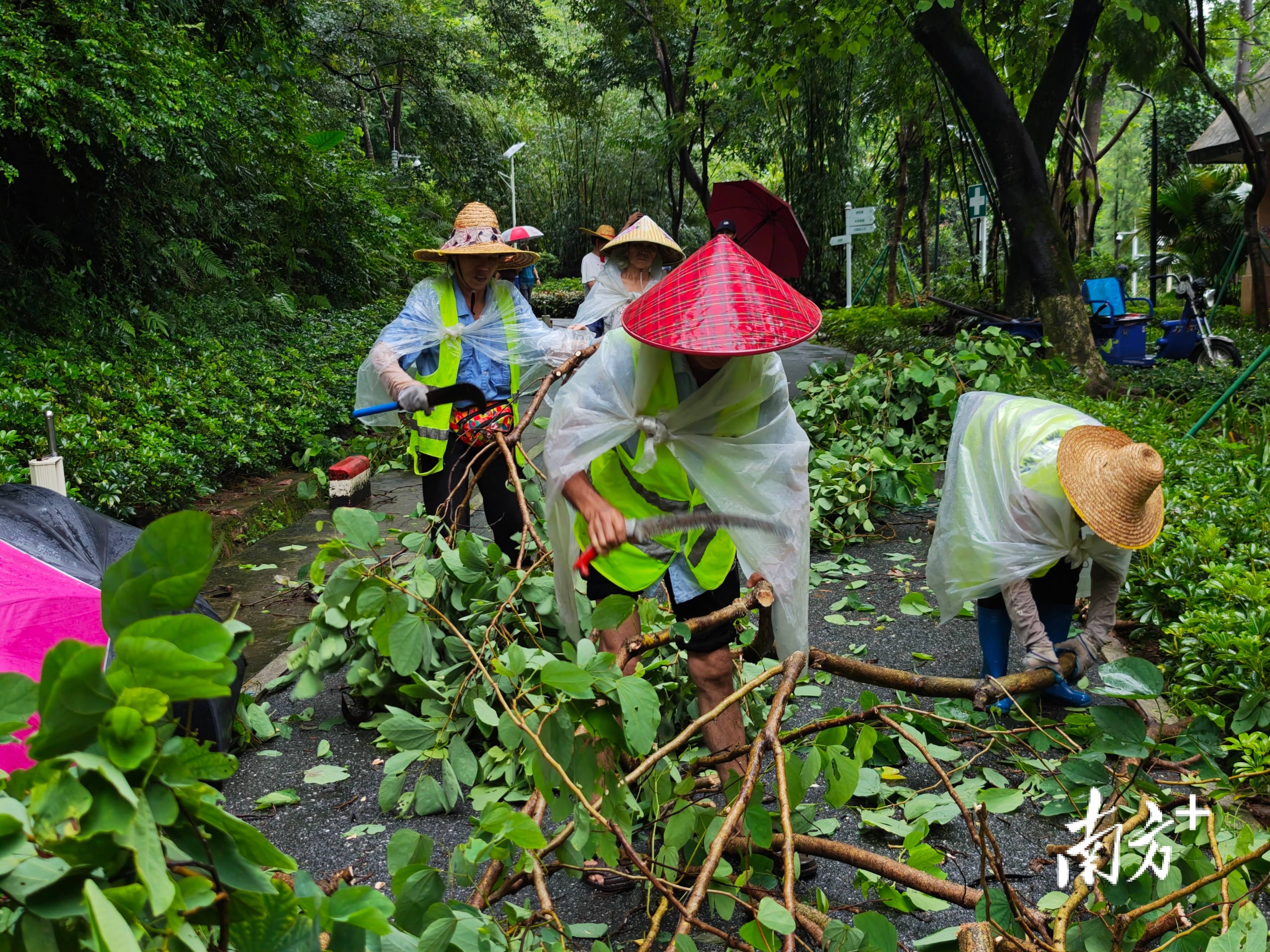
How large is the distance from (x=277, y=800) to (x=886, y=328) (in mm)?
11425

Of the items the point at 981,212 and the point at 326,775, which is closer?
the point at 326,775

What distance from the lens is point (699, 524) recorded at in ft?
9.04

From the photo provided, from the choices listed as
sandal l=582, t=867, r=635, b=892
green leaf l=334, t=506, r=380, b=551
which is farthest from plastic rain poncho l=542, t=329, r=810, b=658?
sandal l=582, t=867, r=635, b=892

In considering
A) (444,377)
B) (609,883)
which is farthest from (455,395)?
(609,883)

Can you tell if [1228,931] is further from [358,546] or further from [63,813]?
[358,546]

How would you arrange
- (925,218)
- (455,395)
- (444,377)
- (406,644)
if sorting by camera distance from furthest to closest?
(925,218) → (444,377) → (455,395) → (406,644)

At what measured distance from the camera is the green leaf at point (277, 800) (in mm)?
3086

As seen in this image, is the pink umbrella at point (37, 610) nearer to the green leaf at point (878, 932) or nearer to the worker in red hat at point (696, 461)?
the worker in red hat at point (696, 461)

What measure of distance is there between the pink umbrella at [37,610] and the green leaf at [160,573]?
7.11 feet

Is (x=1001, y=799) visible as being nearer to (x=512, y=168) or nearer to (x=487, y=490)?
(x=487, y=490)

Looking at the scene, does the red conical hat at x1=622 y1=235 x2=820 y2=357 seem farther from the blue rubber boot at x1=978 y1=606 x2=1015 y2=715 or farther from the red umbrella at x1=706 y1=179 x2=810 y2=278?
the red umbrella at x1=706 y1=179 x2=810 y2=278

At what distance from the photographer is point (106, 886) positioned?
817 millimetres

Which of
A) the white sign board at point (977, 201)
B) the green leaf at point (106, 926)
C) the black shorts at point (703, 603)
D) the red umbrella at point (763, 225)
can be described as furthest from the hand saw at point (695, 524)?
the white sign board at point (977, 201)

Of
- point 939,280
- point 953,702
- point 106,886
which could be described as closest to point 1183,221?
point 939,280
